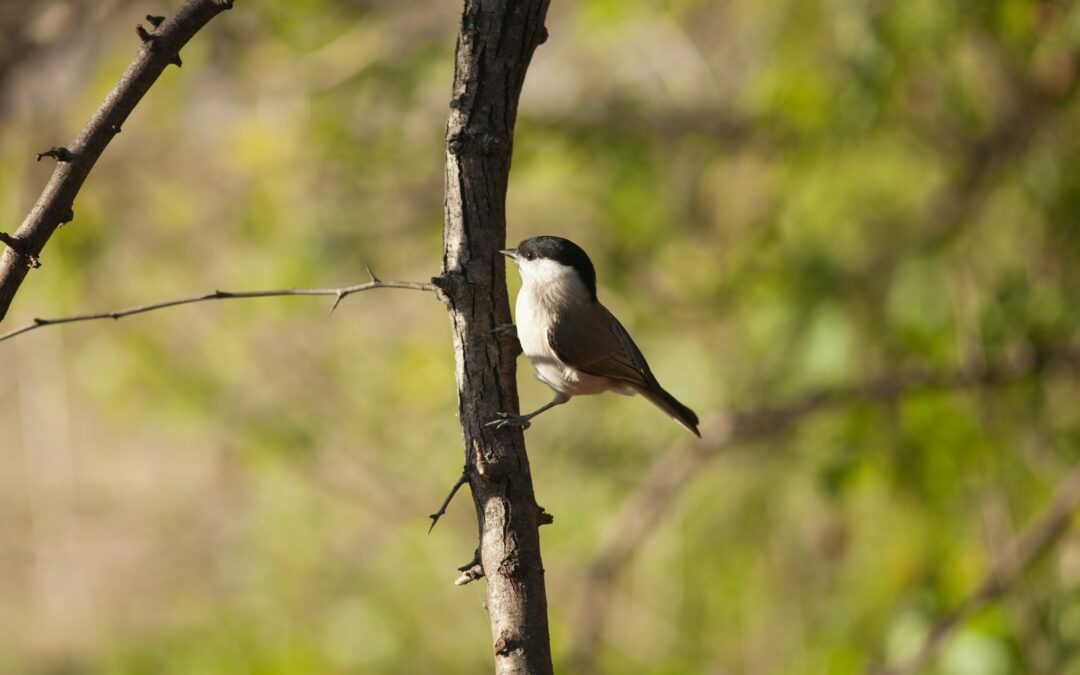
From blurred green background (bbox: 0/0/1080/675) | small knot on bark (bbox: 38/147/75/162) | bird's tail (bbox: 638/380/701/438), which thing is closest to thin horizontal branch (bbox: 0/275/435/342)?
small knot on bark (bbox: 38/147/75/162)

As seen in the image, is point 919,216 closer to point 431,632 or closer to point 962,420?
point 962,420

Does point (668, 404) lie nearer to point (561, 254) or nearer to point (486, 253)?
point (561, 254)

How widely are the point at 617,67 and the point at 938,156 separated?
5.65 ft

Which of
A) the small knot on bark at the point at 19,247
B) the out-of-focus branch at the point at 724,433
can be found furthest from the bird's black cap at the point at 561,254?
the out-of-focus branch at the point at 724,433

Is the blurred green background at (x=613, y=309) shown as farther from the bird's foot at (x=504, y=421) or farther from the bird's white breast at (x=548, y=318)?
the bird's foot at (x=504, y=421)

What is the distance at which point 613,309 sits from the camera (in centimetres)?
536

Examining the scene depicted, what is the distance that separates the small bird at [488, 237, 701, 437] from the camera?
2.37 metres

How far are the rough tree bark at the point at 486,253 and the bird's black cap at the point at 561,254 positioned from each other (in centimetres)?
82

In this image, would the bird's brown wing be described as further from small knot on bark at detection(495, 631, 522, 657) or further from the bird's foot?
small knot on bark at detection(495, 631, 522, 657)

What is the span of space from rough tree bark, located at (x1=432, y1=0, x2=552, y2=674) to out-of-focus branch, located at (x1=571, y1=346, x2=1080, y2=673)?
259 cm

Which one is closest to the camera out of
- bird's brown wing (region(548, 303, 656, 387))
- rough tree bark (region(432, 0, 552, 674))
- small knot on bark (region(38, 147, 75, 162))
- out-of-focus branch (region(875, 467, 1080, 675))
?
small knot on bark (region(38, 147, 75, 162))

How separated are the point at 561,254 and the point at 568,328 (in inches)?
7.3

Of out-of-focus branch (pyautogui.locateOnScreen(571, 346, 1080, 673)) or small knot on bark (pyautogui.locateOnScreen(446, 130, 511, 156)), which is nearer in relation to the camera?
small knot on bark (pyautogui.locateOnScreen(446, 130, 511, 156))

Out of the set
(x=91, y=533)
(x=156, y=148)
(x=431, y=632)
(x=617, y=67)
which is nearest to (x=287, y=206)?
(x=156, y=148)
